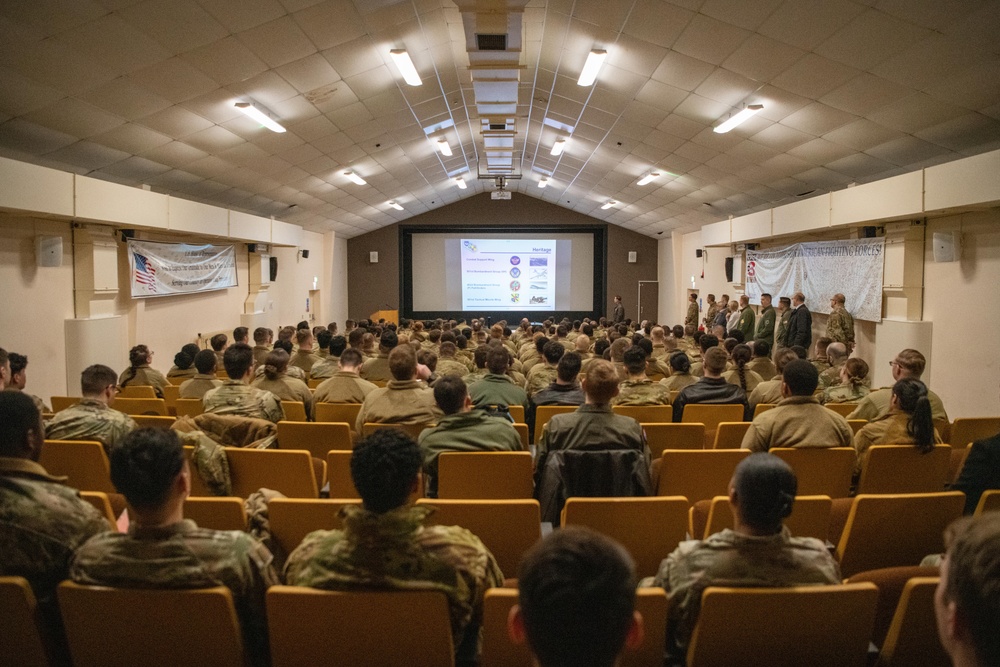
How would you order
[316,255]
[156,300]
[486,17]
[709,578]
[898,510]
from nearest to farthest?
[709,578], [898,510], [486,17], [156,300], [316,255]

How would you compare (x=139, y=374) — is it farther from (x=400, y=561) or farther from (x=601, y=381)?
(x=400, y=561)

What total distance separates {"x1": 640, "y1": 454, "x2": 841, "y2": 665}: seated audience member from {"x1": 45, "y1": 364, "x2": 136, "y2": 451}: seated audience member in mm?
3005

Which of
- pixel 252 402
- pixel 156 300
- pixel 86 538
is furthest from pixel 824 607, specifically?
pixel 156 300

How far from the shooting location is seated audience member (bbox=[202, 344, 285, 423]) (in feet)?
13.4

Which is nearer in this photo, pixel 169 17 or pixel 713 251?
pixel 169 17

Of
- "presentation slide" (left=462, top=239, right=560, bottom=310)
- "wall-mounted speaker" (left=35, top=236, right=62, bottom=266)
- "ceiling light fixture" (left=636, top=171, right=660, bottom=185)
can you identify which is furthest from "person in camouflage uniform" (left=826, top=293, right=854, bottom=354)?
"presentation slide" (left=462, top=239, right=560, bottom=310)

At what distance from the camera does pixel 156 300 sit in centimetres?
966

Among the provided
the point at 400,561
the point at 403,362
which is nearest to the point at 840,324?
the point at 403,362

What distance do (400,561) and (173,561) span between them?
1.93 ft

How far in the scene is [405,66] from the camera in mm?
7383

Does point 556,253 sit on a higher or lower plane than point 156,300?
higher

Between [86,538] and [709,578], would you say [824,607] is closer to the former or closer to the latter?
[709,578]

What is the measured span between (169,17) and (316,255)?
509 inches

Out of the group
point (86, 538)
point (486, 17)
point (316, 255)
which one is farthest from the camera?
point (316, 255)
